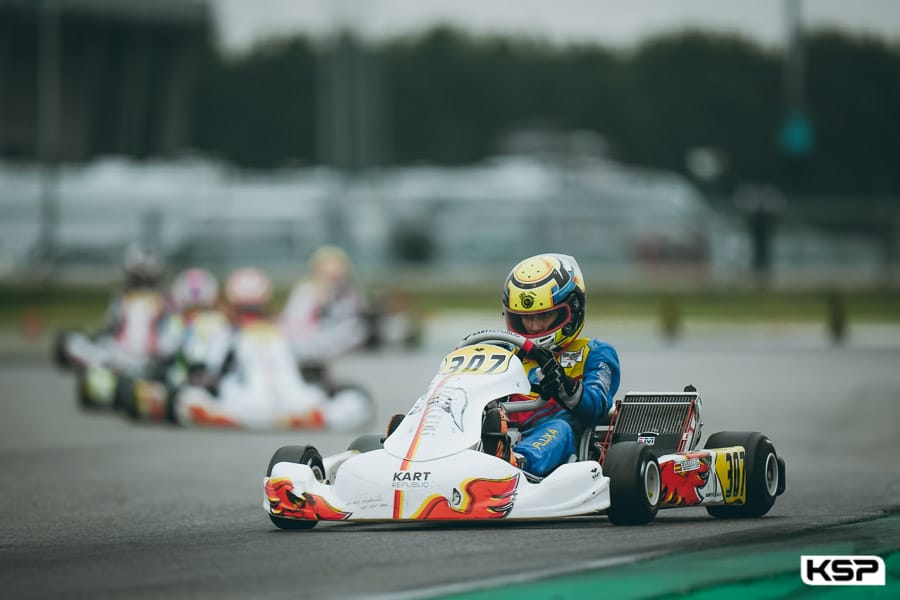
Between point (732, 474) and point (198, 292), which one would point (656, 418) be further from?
point (198, 292)

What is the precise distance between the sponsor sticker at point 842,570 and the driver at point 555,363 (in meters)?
1.68

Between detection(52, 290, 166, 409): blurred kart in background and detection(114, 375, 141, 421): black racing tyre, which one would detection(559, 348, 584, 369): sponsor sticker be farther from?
detection(52, 290, 166, 409): blurred kart in background

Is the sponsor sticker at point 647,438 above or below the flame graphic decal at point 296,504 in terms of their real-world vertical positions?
above

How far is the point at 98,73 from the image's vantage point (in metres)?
60.4

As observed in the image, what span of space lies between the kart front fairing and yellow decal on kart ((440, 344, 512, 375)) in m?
0.02

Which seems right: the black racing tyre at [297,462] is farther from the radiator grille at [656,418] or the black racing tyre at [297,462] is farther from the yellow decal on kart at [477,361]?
the radiator grille at [656,418]

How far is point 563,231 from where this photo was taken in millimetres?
33938

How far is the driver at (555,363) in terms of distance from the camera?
767cm

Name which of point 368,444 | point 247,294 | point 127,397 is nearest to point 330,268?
point 127,397

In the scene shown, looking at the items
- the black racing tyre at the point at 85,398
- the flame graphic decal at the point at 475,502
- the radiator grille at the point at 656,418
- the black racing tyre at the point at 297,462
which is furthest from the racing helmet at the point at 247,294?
the flame graphic decal at the point at 475,502

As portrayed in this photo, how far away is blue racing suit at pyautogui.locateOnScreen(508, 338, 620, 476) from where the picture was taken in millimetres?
7555

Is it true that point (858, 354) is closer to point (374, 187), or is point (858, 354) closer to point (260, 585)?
point (260, 585)

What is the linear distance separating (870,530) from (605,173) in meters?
36.4

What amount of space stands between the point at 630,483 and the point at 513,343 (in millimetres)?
863
